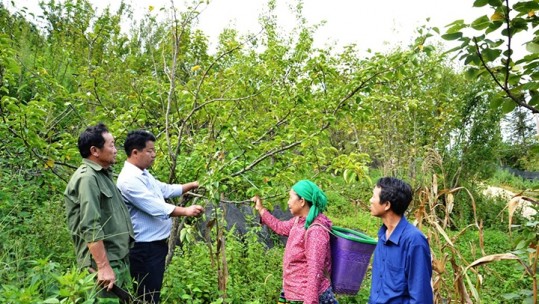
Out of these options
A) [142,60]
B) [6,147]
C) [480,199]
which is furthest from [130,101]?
[480,199]

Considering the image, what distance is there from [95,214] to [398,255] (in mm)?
1615

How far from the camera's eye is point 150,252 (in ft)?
10.5

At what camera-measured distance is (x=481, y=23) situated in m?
1.72

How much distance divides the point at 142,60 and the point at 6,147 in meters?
5.77

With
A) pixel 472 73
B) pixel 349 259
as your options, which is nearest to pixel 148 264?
pixel 349 259

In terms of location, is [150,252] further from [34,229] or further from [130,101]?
[130,101]

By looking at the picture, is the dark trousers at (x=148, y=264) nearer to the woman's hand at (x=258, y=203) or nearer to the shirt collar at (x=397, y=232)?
the woman's hand at (x=258, y=203)

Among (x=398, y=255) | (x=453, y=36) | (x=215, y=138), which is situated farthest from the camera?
(x=215, y=138)

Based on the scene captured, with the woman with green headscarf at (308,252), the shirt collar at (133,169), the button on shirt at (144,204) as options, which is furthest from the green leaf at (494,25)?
the shirt collar at (133,169)

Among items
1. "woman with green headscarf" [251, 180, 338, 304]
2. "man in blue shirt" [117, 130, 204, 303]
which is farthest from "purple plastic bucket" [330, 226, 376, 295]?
"man in blue shirt" [117, 130, 204, 303]

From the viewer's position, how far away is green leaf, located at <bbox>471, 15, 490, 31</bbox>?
1.71m

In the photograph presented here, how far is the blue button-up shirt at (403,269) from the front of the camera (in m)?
2.42

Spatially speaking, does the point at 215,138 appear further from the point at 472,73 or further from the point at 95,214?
the point at 472,73

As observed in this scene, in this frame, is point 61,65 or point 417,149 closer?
point 61,65
